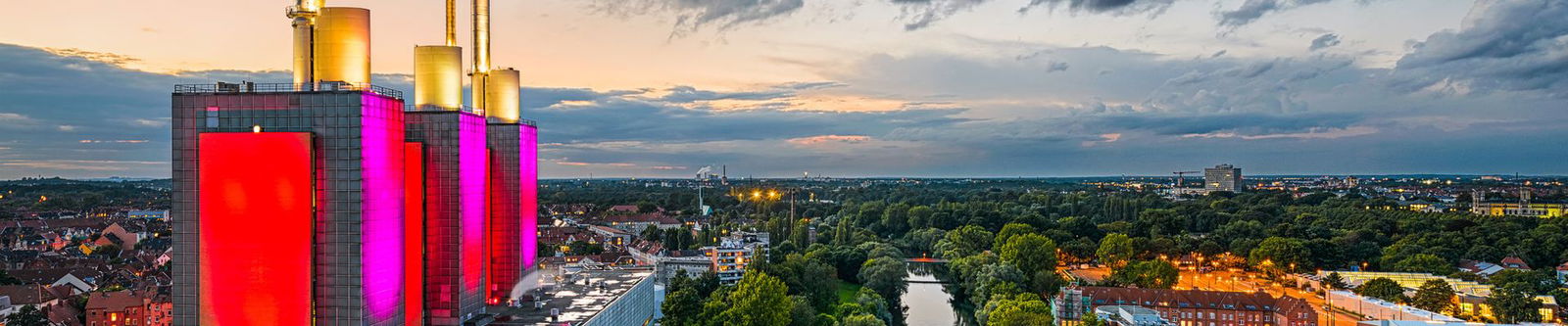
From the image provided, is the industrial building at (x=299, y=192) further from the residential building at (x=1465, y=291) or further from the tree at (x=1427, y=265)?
the tree at (x=1427, y=265)

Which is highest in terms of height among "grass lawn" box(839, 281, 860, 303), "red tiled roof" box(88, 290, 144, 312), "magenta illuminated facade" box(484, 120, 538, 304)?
"magenta illuminated facade" box(484, 120, 538, 304)

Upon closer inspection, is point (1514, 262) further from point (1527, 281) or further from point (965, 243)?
point (965, 243)

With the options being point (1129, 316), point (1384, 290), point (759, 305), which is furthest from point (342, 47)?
point (1384, 290)

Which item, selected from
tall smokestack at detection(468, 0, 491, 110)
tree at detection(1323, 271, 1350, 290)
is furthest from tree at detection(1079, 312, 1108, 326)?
tree at detection(1323, 271, 1350, 290)

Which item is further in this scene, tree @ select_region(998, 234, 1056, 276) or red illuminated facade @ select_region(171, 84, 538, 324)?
tree @ select_region(998, 234, 1056, 276)

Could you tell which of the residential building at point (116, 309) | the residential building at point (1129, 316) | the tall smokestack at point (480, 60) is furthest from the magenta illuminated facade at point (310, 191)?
the residential building at point (1129, 316)

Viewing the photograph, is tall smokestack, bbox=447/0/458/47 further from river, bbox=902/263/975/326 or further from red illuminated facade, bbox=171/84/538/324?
river, bbox=902/263/975/326

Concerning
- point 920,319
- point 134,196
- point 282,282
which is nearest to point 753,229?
point 920,319
